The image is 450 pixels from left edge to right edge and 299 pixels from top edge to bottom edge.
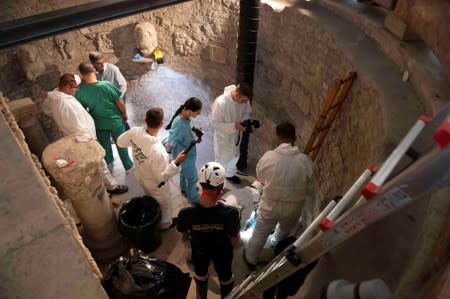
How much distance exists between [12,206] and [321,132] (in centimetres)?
314

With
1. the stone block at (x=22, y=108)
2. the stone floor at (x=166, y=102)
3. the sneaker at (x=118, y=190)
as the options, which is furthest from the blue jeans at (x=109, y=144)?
the stone block at (x=22, y=108)

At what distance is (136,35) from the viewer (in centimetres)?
588

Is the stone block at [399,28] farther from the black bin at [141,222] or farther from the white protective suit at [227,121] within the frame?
the black bin at [141,222]

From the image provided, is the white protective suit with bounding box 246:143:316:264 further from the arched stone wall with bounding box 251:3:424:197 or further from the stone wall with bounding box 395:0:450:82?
the stone wall with bounding box 395:0:450:82

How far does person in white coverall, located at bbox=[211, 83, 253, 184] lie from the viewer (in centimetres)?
466

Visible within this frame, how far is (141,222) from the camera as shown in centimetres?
402

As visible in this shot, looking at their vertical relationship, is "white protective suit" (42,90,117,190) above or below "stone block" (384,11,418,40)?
below

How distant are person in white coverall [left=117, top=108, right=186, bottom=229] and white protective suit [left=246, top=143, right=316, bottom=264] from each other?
102 centimetres

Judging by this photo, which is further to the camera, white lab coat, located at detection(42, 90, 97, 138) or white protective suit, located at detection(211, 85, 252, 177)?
white protective suit, located at detection(211, 85, 252, 177)

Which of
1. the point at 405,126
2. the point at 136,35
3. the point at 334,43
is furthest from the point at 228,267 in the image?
the point at 136,35

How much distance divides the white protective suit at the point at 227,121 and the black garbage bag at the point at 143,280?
2.42 m

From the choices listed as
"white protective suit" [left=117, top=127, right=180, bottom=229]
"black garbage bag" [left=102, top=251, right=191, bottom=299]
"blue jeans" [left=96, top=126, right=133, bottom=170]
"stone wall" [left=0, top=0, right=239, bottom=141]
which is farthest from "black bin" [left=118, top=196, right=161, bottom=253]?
"stone wall" [left=0, top=0, right=239, bottom=141]

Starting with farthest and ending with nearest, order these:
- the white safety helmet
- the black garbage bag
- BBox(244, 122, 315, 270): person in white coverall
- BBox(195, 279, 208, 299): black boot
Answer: BBox(195, 279, 208, 299): black boot, BBox(244, 122, 315, 270): person in white coverall, the white safety helmet, the black garbage bag

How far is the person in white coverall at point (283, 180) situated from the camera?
3312mm
